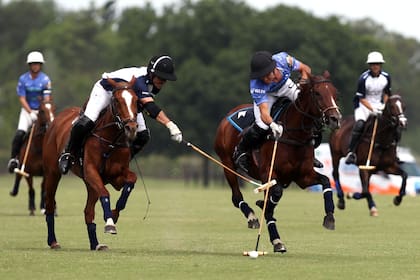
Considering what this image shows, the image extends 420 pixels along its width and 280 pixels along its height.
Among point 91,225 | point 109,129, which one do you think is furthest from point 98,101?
point 91,225

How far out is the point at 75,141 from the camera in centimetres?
1636

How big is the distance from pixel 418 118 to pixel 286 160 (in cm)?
10159

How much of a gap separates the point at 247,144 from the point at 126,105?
2.39 m

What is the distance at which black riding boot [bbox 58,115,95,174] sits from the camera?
53.3ft

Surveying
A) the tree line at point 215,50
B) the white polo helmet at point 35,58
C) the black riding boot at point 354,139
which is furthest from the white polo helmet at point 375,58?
the tree line at point 215,50

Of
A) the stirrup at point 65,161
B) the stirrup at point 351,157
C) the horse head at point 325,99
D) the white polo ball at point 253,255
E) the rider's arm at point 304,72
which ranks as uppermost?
the rider's arm at point 304,72

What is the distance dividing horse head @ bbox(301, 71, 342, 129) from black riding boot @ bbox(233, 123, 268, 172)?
1.00m

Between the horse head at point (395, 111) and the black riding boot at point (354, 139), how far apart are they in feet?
2.85

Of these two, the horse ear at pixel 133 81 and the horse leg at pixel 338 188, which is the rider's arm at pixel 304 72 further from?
the horse leg at pixel 338 188

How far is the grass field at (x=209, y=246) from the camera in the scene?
44.1ft

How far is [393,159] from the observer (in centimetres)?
2642

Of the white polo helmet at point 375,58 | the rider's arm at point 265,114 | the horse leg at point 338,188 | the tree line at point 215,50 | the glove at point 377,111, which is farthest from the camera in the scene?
the tree line at point 215,50

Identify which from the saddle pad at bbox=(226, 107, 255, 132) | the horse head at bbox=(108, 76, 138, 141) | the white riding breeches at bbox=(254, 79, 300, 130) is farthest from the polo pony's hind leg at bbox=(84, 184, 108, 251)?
the saddle pad at bbox=(226, 107, 255, 132)

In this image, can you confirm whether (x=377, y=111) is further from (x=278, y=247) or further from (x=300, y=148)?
(x=278, y=247)
